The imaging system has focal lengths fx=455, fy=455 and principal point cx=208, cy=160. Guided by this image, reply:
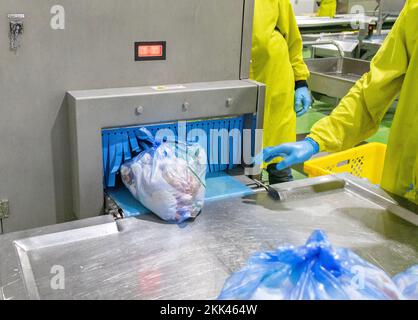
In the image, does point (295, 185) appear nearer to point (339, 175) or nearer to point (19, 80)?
point (339, 175)

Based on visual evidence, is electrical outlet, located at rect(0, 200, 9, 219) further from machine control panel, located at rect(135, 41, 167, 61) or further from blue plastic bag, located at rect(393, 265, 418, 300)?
blue plastic bag, located at rect(393, 265, 418, 300)

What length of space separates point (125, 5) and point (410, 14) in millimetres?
792

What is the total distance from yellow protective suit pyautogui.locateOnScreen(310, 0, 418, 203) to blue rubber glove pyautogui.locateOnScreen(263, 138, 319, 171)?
0.04 m

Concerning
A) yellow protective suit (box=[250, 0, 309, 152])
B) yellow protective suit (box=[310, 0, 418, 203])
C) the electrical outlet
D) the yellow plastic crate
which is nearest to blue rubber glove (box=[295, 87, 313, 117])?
yellow protective suit (box=[250, 0, 309, 152])

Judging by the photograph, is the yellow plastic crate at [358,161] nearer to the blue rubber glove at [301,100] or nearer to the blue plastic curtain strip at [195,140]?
the blue rubber glove at [301,100]

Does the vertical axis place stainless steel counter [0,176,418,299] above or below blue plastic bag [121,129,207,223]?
below

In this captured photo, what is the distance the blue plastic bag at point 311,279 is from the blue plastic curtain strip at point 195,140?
56 cm

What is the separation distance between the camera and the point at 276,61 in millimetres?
2391

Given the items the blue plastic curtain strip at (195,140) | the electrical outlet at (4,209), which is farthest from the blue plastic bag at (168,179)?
the electrical outlet at (4,209)

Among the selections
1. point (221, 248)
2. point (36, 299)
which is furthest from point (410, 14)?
point (36, 299)

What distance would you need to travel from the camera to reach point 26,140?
3.73 ft

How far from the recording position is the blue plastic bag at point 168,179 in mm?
1081

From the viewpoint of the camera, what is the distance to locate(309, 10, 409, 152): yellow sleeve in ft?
4.40

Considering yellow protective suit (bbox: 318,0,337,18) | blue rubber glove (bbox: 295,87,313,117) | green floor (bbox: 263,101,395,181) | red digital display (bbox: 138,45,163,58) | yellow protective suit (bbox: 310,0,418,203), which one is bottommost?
green floor (bbox: 263,101,395,181)
